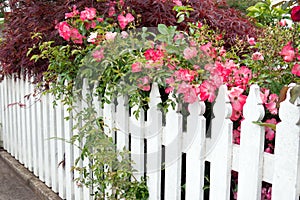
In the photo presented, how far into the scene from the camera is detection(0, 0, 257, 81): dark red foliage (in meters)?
2.73

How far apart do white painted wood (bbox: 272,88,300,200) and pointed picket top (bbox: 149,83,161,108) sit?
2.38 feet

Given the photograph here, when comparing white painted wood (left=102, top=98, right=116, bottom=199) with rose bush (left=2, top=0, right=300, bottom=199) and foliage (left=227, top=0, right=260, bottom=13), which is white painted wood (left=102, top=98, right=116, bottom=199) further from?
foliage (left=227, top=0, right=260, bottom=13)

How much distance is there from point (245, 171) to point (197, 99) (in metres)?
0.39

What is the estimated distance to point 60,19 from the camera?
282cm

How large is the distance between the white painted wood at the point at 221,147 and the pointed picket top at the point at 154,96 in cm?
36

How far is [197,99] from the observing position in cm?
184

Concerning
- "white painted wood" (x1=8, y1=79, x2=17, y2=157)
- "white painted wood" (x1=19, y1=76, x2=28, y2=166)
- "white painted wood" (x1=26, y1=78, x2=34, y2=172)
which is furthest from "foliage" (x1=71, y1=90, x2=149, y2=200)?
"white painted wood" (x1=8, y1=79, x2=17, y2=157)

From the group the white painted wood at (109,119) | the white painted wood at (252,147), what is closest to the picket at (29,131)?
the white painted wood at (109,119)

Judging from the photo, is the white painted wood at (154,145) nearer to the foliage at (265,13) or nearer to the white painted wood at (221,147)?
the white painted wood at (221,147)

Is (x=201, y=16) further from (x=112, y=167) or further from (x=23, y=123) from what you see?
(x=23, y=123)

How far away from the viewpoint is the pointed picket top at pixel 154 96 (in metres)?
2.07

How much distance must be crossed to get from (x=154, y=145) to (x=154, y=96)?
0.90 feet

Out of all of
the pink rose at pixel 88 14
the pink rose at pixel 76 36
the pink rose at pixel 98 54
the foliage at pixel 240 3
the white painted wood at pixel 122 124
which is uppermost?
the foliage at pixel 240 3

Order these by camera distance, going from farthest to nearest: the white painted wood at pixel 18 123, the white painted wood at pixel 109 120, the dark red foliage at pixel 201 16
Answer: the white painted wood at pixel 18 123
the dark red foliage at pixel 201 16
the white painted wood at pixel 109 120
